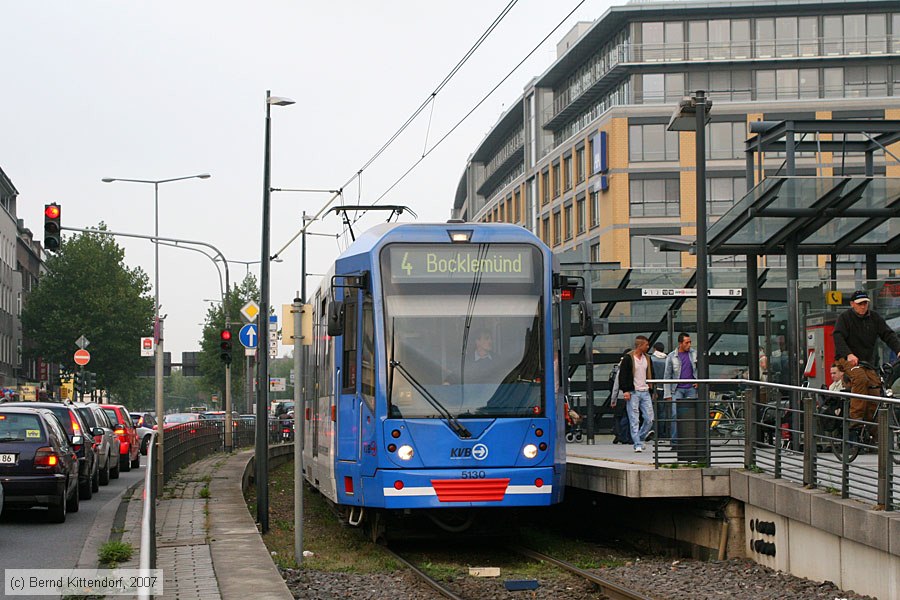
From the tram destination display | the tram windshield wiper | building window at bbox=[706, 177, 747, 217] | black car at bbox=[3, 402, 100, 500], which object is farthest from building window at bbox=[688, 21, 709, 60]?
the tram windshield wiper

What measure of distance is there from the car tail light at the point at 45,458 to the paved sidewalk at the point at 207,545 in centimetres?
118

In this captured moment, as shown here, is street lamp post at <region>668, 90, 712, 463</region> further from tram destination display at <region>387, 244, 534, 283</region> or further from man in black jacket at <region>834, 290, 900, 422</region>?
tram destination display at <region>387, 244, 534, 283</region>

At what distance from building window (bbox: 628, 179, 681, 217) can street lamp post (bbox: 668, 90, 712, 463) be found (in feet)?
169

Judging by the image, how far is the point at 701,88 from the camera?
69812mm

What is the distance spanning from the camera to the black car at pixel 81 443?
2206 centimetres

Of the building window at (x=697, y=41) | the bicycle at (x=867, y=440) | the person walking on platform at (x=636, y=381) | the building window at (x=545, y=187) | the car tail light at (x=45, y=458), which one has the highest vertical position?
the building window at (x=697, y=41)

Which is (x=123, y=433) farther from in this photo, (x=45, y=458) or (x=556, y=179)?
(x=556, y=179)

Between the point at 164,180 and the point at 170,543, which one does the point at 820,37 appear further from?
the point at 170,543

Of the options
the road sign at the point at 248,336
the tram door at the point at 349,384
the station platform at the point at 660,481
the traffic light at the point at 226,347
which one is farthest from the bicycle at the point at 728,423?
the traffic light at the point at 226,347

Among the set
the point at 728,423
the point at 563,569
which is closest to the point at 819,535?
the point at 563,569

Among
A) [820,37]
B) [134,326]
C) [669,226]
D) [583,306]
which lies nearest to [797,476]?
[583,306]

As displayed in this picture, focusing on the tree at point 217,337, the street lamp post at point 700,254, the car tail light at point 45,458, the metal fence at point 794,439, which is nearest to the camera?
the metal fence at point 794,439

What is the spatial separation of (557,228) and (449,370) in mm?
66537

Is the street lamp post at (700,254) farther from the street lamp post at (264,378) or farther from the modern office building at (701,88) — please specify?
the modern office building at (701,88)
